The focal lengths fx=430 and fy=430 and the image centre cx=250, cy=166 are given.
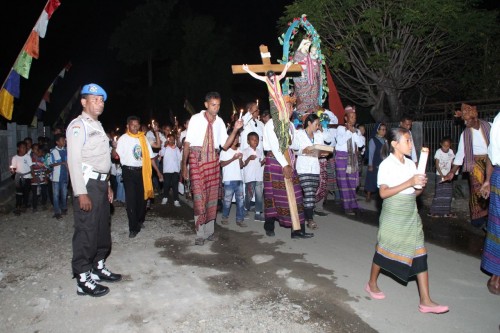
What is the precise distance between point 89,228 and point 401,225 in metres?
3.17

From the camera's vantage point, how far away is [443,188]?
27.2 feet

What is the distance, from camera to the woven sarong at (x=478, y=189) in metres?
6.70

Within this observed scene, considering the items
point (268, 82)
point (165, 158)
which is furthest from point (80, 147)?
point (165, 158)

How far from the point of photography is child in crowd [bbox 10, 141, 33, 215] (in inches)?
373

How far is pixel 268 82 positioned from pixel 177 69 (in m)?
24.1

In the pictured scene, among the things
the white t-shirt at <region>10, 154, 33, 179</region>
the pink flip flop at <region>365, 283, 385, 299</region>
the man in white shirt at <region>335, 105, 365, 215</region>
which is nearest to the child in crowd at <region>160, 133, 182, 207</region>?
the white t-shirt at <region>10, 154, 33, 179</region>

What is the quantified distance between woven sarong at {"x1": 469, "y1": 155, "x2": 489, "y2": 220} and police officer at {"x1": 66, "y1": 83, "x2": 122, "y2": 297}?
18.0 feet

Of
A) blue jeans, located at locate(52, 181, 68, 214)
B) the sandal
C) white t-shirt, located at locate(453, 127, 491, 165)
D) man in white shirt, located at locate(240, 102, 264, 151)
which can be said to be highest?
man in white shirt, located at locate(240, 102, 264, 151)

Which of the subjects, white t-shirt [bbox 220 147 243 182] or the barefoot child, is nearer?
the barefoot child

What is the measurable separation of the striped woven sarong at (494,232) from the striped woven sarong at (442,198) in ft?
12.5

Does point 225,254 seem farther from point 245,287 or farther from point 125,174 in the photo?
point 125,174

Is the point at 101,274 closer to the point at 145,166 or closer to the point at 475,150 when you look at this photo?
the point at 145,166

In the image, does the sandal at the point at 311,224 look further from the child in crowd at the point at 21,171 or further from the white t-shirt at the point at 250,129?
the child in crowd at the point at 21,171

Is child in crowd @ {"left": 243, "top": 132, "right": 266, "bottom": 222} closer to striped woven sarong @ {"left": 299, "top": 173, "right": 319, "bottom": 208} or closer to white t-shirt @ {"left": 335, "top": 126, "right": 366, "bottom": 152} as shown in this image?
striped woven sarong @ {"left": 299, "top": 173, "right": 319, "bottom": 208}
